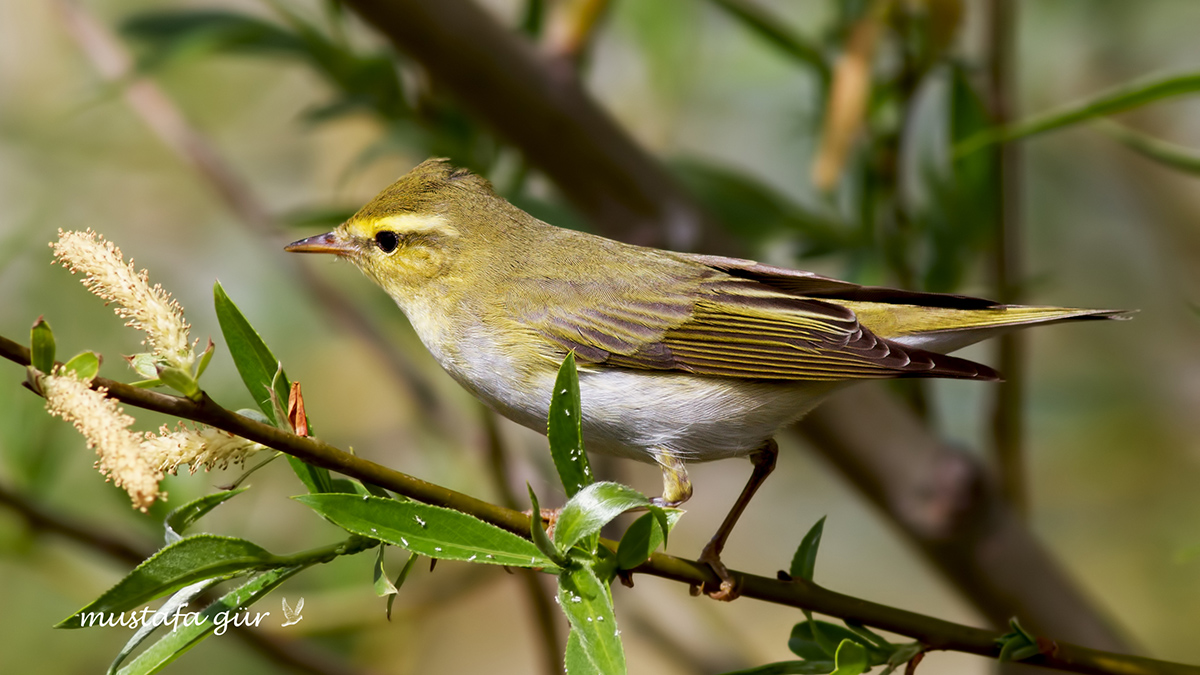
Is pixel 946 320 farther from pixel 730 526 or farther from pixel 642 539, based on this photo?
pixel 642 539

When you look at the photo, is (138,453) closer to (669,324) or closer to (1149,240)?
(669,324)

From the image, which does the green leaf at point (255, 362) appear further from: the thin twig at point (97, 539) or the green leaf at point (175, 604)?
the thin twig at point (97, 539)

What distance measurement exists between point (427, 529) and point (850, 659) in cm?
58

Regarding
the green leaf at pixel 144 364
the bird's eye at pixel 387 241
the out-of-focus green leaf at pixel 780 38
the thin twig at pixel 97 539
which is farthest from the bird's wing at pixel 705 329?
the green leaf at pixel 144 364

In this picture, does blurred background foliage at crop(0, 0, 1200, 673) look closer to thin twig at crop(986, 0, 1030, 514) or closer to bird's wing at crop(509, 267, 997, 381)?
thin twig at crop(986, 0, 1030, 514)

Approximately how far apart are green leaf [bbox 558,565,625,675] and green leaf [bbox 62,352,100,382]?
22.3 inches

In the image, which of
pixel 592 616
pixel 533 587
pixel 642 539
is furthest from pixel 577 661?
pixel 533 587

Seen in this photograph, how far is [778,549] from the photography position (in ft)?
14.8

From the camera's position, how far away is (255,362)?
1.33 m

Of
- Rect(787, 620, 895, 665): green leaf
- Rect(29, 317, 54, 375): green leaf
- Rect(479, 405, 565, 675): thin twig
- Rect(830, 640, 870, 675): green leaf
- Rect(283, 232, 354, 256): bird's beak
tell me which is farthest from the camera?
Rect(479, 405, 565, 675): thin twig

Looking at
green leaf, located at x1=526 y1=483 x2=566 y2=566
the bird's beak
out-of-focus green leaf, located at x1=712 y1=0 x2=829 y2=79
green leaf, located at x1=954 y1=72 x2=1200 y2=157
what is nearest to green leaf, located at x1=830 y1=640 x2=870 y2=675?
green leaf, located at x1=526 y1=483 x2=566 y2=566

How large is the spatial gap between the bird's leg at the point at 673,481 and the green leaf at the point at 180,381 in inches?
47.7

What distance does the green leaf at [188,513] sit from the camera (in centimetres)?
123

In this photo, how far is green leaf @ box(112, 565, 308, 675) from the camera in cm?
121
